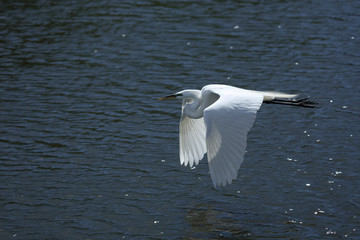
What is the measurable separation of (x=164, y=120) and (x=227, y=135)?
327cm

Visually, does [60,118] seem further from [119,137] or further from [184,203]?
[184,203]

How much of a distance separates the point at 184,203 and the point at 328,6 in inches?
340

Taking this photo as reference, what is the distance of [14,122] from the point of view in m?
8.87

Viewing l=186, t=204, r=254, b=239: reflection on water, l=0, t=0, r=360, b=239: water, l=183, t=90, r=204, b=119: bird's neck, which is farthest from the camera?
l=183, t=90, r=204, b=119: bird's neck

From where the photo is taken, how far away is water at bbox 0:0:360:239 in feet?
20.1

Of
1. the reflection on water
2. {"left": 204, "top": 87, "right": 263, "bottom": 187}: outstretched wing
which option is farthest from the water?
{"left": 204, "top": 87, "right": 263, "bottom": 187}: outstretched wing

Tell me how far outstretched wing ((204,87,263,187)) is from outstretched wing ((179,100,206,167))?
3.47 feet

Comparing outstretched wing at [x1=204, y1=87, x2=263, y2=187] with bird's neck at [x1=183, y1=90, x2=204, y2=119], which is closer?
outstretched wing at [x1=204, y1=87, x2=263, y2=187]

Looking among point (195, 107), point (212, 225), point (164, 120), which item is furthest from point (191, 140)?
point (164, 120)

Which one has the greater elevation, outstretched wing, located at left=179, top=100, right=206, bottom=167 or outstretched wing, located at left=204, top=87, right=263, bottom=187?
outstretched wing, located at left=204, top=87, right=263, bottom=187

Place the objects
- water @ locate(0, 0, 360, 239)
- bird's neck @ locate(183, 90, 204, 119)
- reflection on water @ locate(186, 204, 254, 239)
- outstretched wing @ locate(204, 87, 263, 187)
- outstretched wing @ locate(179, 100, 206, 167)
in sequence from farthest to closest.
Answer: outstretched wing @ locate(179, 100, 206, 167), bird's neck @ locate(183, 90, 204, 119), water @ locate(0, 0, 360, 239), reflection on water @ locate(186, 204, 254, 239), outstretched wing @ locate(204, 87, 263, 187)

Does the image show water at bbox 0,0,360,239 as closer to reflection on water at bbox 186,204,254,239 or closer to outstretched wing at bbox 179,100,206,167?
reflection on water at bbox 186,204,254,239

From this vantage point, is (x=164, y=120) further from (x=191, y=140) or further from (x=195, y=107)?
(x=195, y=107)

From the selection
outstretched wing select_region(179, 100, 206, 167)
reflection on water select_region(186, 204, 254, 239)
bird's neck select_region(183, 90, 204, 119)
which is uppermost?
bird's neck select_region(183, 90, 204, 119)
